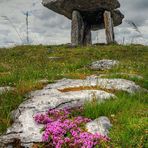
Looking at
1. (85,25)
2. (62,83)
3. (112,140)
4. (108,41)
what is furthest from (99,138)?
(85,25)

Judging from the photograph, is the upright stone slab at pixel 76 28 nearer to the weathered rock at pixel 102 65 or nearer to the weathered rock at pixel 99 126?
the weathered rock at pixel 102 65

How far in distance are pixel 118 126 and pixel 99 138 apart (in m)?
0.78

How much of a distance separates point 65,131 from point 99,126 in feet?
2.16

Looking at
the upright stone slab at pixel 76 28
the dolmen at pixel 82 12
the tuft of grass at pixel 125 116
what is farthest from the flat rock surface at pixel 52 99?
the upright stone slab at pixel 76 28

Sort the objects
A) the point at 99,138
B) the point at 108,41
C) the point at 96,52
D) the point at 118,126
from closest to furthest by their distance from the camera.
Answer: the point at 99,138, the point at 118,126, the point at 96,52, the point at 108,41

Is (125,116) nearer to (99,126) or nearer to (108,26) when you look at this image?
(99,126)

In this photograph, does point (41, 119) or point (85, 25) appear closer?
point (41, 119)

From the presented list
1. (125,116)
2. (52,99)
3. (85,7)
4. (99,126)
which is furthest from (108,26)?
(99,126)

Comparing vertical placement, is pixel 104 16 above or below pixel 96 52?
above

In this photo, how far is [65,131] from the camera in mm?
7965

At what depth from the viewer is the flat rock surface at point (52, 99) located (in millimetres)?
8148

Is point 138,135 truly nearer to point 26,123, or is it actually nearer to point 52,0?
point 26,123

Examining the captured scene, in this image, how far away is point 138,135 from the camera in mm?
7566

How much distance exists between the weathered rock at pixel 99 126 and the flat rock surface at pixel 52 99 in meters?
0.04
